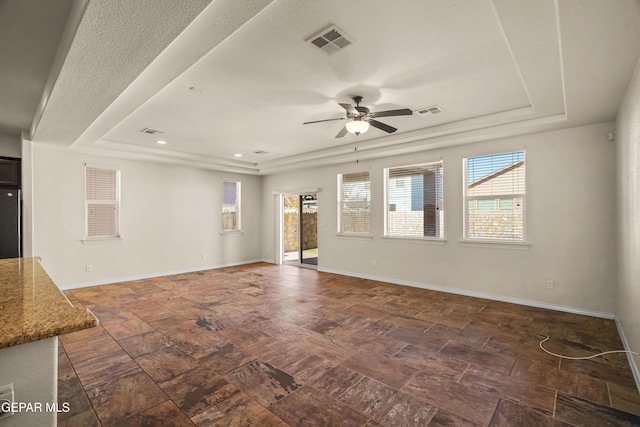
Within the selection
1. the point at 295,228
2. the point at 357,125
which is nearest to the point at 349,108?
the point at 357,125

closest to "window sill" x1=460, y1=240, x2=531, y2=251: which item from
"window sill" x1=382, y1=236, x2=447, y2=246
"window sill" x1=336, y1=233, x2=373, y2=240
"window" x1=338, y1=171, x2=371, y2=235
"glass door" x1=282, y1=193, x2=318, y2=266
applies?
"window sill" x1=382, y1=236, x2=447, y2=246

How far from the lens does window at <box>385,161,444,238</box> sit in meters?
5.42

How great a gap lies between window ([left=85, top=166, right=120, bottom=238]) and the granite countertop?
4.90m

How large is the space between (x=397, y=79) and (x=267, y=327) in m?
3.14

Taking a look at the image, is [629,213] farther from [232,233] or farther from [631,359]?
[232,233]

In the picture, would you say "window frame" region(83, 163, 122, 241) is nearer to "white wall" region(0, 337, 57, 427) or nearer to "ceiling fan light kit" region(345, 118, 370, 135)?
"ceiling fan light kit" region(345, 118, 370, 135)

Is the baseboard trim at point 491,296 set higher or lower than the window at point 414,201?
lower

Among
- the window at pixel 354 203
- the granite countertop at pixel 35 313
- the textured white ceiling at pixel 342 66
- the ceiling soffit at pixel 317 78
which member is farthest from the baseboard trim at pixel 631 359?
the window at pixel 354 203

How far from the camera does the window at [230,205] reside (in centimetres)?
794

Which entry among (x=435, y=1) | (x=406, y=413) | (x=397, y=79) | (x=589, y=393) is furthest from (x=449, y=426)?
(x=397, y=79)

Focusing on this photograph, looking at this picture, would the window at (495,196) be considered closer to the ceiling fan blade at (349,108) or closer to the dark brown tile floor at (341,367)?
the dark brown tile floor at (341,367)

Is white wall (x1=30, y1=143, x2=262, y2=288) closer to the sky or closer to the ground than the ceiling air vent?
closer to the ground

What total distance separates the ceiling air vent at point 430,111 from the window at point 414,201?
151 centimetres

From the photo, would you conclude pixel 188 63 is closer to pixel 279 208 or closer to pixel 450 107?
A: pixel 450 107
